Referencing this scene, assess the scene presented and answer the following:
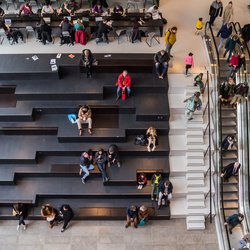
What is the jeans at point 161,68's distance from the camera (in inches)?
419

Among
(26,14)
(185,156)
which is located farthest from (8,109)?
(185,156)

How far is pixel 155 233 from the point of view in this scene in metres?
9.98

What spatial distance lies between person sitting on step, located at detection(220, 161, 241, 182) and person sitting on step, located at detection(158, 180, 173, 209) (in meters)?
1.51

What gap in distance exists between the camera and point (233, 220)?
31.4 ft

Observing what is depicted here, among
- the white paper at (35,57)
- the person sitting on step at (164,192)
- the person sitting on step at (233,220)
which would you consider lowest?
the person sitting on step at (233,220)

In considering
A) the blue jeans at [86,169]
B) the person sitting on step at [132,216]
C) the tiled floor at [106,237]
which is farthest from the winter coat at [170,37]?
the tiled floor at [106,237]

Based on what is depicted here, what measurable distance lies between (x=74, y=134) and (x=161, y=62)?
10.5 ft

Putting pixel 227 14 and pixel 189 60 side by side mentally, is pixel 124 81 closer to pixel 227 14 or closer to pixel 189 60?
pixel 189 60

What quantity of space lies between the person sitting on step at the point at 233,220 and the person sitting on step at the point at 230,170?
1.09 meters

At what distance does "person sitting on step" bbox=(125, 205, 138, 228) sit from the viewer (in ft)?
31.5

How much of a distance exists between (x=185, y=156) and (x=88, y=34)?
506 centimetres

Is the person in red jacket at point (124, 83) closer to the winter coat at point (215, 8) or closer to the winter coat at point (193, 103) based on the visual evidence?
the winter coat at point (193, 103)

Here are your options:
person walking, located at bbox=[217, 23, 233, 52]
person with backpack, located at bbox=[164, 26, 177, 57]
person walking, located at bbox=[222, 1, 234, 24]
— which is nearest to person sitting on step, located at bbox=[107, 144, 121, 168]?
person with backpack, located at bbox=[164, 26, 177, 57]

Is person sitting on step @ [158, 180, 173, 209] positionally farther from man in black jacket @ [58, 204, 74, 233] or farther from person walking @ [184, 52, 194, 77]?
person walking @ [184, 52, 194, 77]
